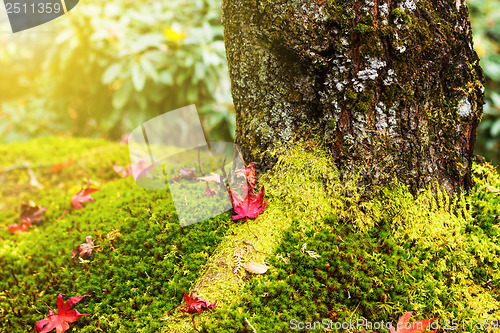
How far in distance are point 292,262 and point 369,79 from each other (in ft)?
2.89

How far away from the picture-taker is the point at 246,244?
1.53 m

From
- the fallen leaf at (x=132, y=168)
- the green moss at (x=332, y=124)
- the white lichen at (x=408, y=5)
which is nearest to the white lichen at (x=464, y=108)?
the white lichen at (x=408, y=5)

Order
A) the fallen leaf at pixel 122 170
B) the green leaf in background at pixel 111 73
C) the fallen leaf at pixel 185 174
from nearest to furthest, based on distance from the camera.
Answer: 1. the fallen leaf at pixel 185 174
2. the fallen leaf at pixel 122 170
3. the green leaf in background at pixel 111 73

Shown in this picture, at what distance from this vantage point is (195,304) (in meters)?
1.32

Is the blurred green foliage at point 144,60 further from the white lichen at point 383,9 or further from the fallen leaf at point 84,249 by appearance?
the white lichen at point 383,9

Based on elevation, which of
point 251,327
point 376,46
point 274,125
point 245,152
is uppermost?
point 376,46

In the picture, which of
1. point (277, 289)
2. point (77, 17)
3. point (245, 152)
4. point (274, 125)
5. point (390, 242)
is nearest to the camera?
point (277, 289)

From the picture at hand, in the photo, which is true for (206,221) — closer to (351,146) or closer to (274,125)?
(274,125)

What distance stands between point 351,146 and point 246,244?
675 millimetres

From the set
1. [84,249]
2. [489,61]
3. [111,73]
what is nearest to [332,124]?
[84,249]

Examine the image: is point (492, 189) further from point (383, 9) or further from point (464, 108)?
point (383, 9)

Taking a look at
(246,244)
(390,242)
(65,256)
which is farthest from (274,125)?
(65,256)

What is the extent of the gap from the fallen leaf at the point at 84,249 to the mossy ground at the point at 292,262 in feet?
0.15

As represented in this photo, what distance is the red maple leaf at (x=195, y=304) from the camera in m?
1.32
